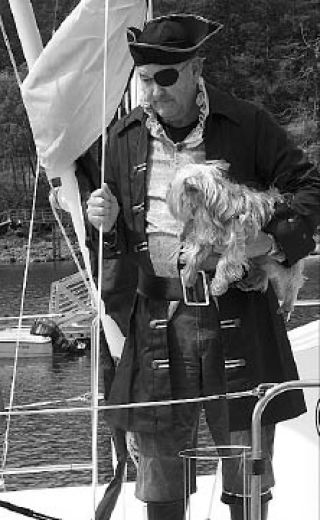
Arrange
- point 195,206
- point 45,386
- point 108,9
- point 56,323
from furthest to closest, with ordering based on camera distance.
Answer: point 56,323
point 45,386
point 108,9
point 195,206

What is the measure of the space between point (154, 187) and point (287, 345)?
0.43 m

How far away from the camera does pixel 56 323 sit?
79.0 feet

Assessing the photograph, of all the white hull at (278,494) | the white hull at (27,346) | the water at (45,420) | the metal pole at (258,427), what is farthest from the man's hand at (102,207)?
the white hull at (27,346)

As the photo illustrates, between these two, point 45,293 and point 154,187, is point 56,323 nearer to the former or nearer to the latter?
point 45,293

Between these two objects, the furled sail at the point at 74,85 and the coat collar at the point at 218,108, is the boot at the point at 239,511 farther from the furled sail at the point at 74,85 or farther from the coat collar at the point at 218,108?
the coat collar at the point at 218,108

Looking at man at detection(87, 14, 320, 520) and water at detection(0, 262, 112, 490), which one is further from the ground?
man at detection(87, 14, 320, 520)

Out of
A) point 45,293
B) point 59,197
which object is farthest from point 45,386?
point 59,197

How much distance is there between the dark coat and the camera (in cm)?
228

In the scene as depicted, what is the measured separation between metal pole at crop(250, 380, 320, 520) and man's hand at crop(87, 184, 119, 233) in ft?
1.60

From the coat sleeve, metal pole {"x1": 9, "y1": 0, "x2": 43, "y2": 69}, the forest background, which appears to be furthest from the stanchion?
the forest background

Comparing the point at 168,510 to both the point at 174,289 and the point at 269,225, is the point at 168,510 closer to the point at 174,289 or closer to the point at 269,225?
the point at 174,289

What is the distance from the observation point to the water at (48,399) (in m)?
11.8

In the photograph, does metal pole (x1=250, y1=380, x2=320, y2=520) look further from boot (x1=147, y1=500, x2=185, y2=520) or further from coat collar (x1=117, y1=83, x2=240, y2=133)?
coat collar (x1=117, y1=83, x2=240, y2=133)

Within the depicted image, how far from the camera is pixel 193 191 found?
216cm
